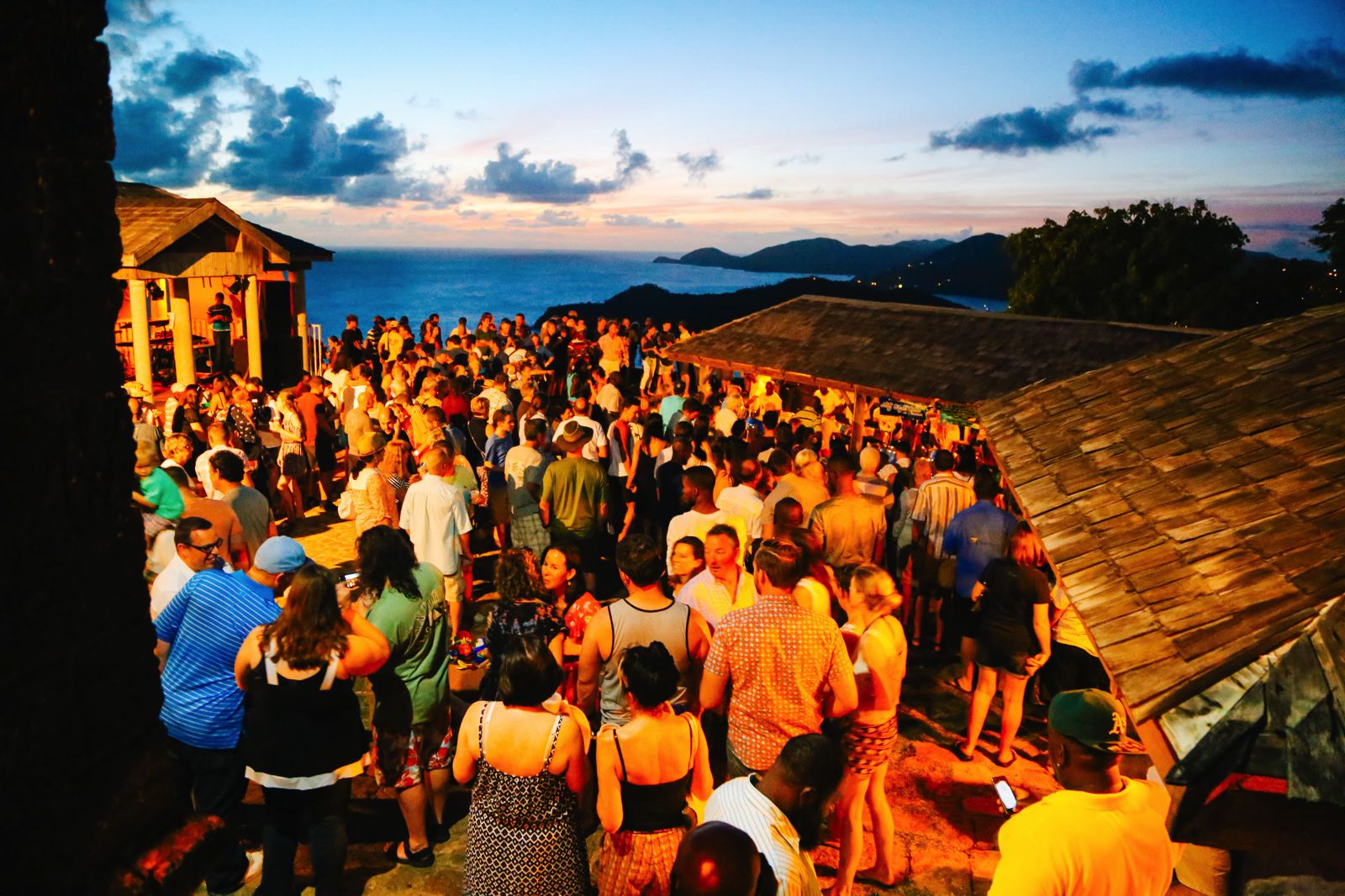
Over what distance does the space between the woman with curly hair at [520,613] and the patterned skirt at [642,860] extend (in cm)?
116

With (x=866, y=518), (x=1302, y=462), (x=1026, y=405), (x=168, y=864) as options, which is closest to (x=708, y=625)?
(x=866, y=518)

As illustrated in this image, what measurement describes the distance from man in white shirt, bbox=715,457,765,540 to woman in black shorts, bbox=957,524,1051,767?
5.85ft

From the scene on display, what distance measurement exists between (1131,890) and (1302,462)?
86.1 inches

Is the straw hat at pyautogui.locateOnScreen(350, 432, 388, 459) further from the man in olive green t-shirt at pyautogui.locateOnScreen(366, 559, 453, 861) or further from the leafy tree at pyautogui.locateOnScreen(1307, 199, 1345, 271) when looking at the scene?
the leafy tree at pyautogui.locateOnScreen(1307, 199, 1345, 271)

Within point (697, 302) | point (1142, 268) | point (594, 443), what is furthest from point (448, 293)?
point (594, 443)

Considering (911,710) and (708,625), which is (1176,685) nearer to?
(708,625)

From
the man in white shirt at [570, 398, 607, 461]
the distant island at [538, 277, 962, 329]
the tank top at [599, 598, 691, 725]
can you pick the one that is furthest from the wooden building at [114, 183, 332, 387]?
the distant island at [538, 277, 962, 329]

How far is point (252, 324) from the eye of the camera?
17125 mm

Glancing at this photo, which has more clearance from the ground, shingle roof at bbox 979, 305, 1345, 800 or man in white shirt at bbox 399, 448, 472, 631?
shingle roof at bbox 979, 305, 1345, 800

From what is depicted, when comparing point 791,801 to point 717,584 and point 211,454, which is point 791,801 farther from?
point 211,454

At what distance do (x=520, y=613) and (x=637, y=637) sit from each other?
78 cm

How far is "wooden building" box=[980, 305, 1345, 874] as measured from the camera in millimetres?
2270

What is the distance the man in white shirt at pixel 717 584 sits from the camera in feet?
17.4

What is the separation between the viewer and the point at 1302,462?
3.92m
